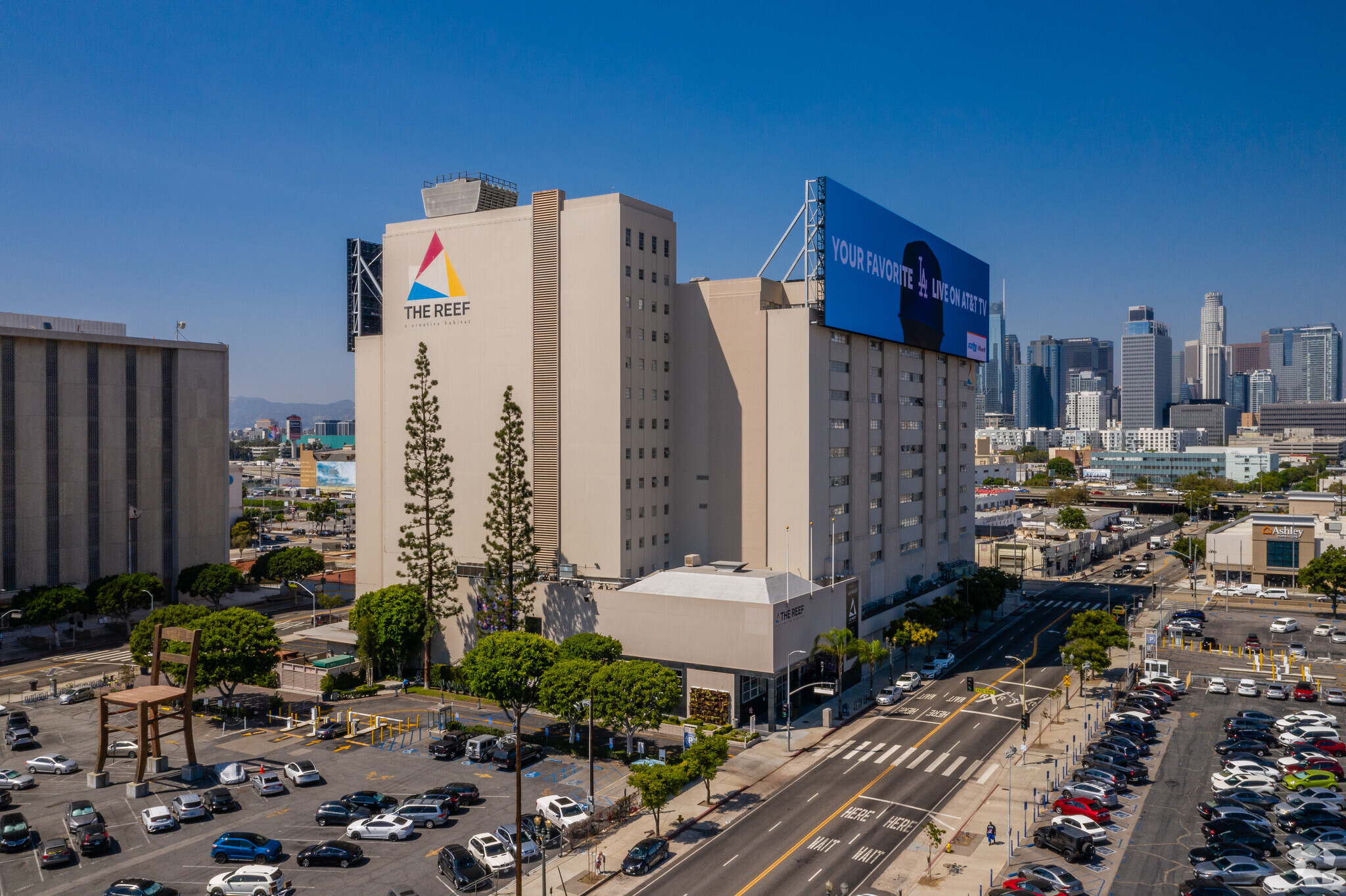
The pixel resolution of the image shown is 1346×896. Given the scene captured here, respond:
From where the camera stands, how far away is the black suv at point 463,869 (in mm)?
49125

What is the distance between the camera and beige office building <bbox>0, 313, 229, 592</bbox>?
111438 millimetres

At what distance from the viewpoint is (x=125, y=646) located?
112 metres

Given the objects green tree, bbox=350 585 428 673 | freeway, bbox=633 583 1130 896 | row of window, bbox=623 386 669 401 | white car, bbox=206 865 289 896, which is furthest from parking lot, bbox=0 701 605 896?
row of window, bbox=623 386 669 401

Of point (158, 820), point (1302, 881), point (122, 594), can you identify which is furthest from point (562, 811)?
point (122, 594)

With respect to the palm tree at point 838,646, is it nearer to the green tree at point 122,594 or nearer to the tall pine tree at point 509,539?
the tall pine tree at point 509,539

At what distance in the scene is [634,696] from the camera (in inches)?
2581

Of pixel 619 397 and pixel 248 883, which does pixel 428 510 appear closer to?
pixel 619 397

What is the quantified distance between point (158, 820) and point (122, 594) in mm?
64547

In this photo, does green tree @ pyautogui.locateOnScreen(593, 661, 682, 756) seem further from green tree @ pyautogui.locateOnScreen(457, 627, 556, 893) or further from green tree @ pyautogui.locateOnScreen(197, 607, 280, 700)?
green tree @ pyautogui.locateOnScreen(197, 607, 280, 700)

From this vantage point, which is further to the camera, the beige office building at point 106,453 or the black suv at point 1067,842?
the beige office building at point 106,453

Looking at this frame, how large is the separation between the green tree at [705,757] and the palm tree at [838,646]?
2288 centimetres

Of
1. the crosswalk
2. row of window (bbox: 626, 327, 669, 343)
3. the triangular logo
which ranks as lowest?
the crosswalk

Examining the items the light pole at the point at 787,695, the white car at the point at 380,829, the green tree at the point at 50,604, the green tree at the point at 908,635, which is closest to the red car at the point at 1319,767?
the green tree at the point at 908,635

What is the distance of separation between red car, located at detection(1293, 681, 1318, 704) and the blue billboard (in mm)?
53435
